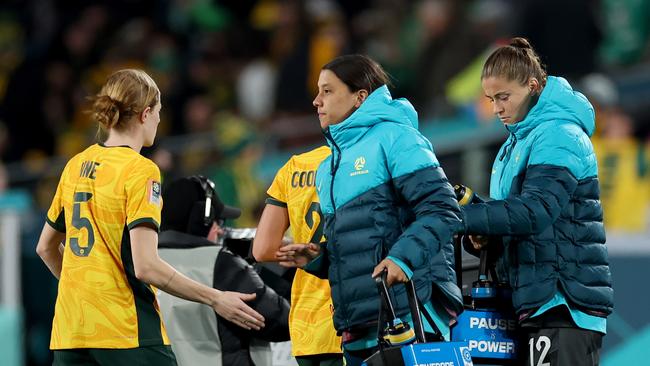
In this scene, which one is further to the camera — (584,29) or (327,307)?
(584,29)

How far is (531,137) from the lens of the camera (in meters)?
4.43

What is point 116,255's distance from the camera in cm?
435

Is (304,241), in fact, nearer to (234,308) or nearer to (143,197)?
(234,308)

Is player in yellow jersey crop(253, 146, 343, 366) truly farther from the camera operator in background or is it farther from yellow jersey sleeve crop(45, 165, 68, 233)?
yellow jersey sleeve crop(45, 165, 68, 233)

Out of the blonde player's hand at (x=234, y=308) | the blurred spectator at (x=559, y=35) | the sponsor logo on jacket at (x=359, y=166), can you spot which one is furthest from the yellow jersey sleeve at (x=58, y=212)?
the blurred spectator at (x=559, y=35)

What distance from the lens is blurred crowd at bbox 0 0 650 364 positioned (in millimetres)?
9477

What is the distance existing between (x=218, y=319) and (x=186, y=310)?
0.47ft

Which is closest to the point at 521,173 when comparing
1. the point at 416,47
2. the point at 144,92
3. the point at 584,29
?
the point at 144,92

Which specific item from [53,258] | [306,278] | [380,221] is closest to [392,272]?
[380,221]

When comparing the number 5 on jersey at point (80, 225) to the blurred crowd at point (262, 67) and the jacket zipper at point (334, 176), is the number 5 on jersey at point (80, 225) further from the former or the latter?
the blurred crowd at point (262, 67)

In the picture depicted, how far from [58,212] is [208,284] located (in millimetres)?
874

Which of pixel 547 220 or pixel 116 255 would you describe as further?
pixel 116 255

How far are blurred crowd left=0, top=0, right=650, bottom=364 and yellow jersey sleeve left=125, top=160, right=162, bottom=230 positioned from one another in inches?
126

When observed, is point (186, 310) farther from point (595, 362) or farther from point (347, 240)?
point (595, 362)
